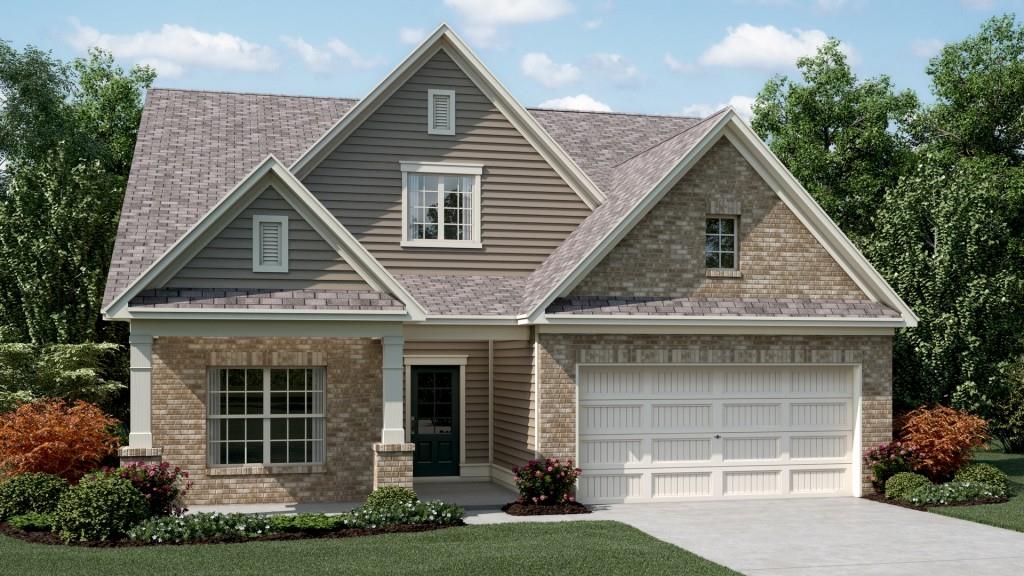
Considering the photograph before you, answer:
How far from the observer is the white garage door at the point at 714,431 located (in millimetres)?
19875

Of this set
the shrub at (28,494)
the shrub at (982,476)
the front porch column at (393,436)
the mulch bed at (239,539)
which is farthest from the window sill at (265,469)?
the shrub at (982,476)

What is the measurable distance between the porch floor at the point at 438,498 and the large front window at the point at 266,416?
0.81m

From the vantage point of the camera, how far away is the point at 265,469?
19484 mm

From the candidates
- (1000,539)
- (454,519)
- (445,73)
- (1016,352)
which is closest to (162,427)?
(454,519)

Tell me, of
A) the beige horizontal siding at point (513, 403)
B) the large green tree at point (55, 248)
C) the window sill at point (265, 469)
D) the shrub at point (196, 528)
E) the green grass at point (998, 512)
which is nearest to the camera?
the shrub at point (196, 528)

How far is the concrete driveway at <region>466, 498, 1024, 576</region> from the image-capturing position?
553 inches

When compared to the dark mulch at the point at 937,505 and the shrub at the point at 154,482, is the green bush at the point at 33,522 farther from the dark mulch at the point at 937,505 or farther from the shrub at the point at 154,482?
the dark mulch at the point at 937,505

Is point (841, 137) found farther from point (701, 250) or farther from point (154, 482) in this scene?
point (154, 482)

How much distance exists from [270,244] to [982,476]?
13.4 m

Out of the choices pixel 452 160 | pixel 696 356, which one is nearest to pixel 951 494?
pixel 696 356

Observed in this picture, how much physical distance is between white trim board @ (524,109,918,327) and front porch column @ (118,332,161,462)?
6280 millimetres

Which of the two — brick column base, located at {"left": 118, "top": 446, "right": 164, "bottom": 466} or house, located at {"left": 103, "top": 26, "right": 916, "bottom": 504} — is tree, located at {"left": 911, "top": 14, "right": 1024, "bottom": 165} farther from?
brick column base, located at {"left": 118, "top": 446, "right": 164, "bottom": 466}

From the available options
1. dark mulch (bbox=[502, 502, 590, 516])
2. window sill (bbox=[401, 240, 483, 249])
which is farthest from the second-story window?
dark mulch (bbox=[502, 502, 590, 516])

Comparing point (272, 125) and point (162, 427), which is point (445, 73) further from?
point (162, 427)
